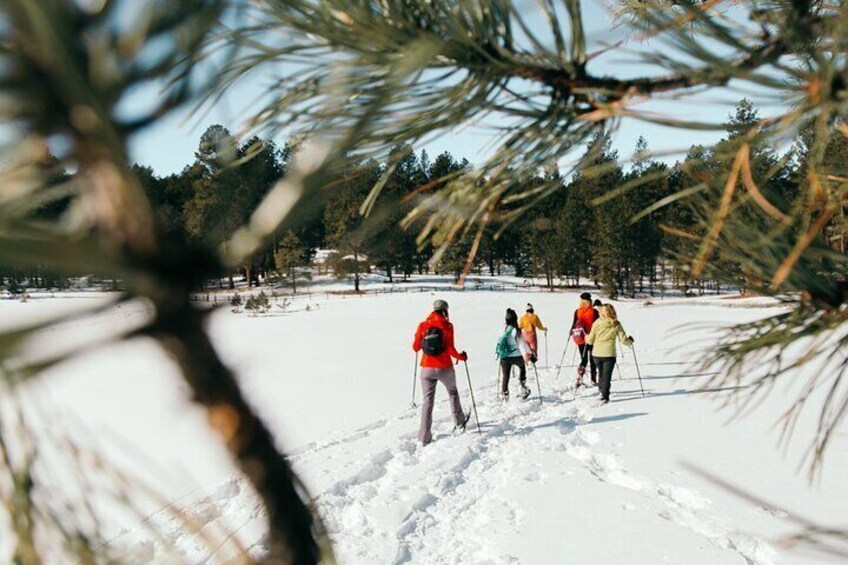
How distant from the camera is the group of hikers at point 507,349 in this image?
301 inches

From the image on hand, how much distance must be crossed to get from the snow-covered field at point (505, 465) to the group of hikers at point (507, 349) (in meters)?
0.37

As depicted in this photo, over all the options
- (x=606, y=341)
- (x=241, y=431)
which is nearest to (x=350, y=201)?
(x=241, y=431)

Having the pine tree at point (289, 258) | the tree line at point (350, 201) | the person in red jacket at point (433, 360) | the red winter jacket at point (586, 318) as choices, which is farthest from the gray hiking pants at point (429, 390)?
the pine tree at point (289, 258)

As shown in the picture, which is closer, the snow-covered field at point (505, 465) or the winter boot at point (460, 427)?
the snow-covered field at point (505, 465)

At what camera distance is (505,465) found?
6719mm

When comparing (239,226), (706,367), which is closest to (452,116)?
(239,226)

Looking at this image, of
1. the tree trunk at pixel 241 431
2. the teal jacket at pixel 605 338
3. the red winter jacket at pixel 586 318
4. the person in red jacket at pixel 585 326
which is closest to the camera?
the tree trunk at pixel 241 431

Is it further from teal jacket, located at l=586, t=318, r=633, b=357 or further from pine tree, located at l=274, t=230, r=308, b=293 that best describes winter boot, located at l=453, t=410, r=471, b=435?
pine tree, located at l=274, t=230, r=308, b=293

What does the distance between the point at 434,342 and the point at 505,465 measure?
179 cm

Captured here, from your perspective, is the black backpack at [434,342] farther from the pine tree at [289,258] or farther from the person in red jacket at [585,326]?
the pine tree at [289,258]

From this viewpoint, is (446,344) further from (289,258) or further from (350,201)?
(289,258)

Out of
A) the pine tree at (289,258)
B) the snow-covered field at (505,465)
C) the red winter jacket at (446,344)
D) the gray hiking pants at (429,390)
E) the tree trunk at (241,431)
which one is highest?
the pine tree at (289,258)

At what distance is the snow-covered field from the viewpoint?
1779 millimetres

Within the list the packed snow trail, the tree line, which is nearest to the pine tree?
the tree line
